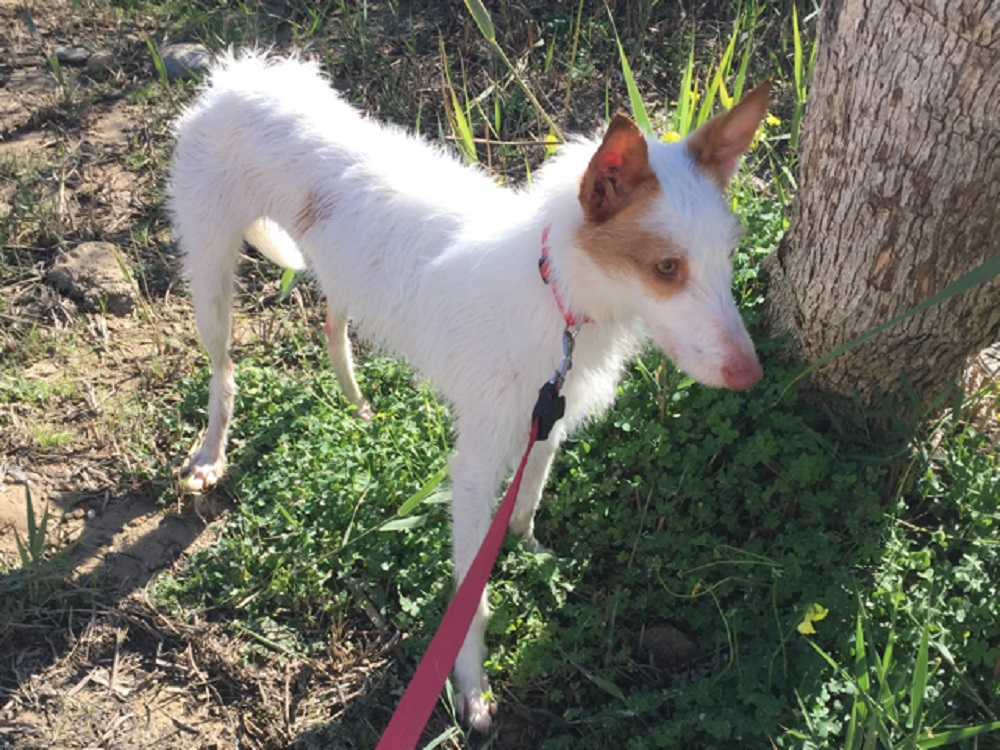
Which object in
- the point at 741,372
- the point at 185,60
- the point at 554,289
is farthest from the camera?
the point at 185,60

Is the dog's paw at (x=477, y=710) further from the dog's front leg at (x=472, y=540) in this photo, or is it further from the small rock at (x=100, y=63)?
the small rock at (x=100, y=63)

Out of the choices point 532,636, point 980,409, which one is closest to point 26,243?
point 532,636

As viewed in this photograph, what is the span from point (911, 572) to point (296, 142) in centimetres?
256

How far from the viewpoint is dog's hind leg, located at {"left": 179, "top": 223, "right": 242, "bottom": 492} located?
10.8ft

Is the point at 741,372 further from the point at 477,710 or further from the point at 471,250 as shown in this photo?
the point at 477,710

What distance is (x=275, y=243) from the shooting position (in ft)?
11.3

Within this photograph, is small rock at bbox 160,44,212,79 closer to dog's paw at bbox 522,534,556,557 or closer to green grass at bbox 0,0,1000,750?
green grass at bbox 0,0,1000,750

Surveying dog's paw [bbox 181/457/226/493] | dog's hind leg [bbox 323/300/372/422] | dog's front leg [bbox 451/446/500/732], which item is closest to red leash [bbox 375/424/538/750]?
dog's front leg [bbox 451/446/500/732]

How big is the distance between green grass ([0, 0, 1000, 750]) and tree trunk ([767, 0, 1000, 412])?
0.22 m

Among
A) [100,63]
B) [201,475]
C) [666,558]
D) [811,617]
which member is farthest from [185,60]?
[811,617]

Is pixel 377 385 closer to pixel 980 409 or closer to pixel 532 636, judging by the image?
pixel 532 636

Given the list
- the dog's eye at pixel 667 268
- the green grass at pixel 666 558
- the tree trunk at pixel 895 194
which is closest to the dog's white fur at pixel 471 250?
the dog's eye at pixel 667 268

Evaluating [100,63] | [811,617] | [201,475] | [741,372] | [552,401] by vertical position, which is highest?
[741,372]

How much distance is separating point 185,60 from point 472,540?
407 centimetres
